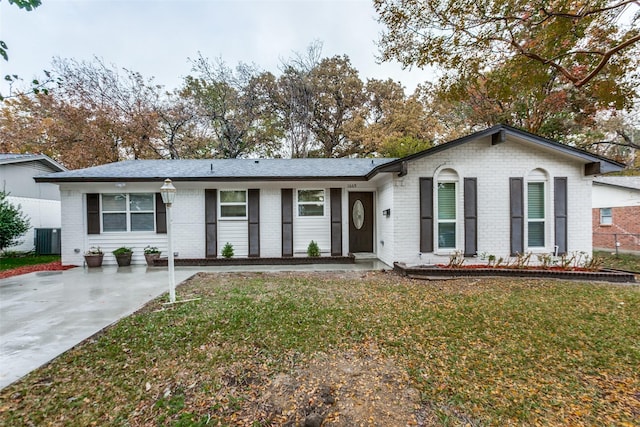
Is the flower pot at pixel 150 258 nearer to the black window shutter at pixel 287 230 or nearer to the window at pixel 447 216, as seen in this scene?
the black window shutter at pixel 287 230

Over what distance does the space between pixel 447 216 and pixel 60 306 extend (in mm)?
8442

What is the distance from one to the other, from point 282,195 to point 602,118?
1974cm

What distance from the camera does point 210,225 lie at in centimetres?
907

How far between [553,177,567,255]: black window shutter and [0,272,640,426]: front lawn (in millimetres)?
2639

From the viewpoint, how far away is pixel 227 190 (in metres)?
9.21

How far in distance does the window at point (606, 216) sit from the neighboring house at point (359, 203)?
348 inches

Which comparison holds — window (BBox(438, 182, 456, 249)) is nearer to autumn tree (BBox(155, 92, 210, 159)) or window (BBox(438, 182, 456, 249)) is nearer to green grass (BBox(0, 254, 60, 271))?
green grass (BBox(0, 254, 60, 271))

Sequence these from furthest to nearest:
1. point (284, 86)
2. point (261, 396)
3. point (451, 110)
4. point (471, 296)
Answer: point (284, 86) → point (451, 110) → point (471, 296) → point (261, 396)

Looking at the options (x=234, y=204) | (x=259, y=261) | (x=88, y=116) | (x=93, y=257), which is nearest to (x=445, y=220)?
(x=259, y=261)

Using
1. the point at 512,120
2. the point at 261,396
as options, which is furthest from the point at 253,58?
the point at 261,396

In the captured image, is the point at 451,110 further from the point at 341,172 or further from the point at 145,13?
the point at 145,13

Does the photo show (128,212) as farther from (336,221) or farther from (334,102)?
(334,102)

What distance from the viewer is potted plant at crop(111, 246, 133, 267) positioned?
8592mm

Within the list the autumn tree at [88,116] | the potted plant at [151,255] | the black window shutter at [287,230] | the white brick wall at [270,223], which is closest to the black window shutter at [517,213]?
the black window shutter at [287,230]
